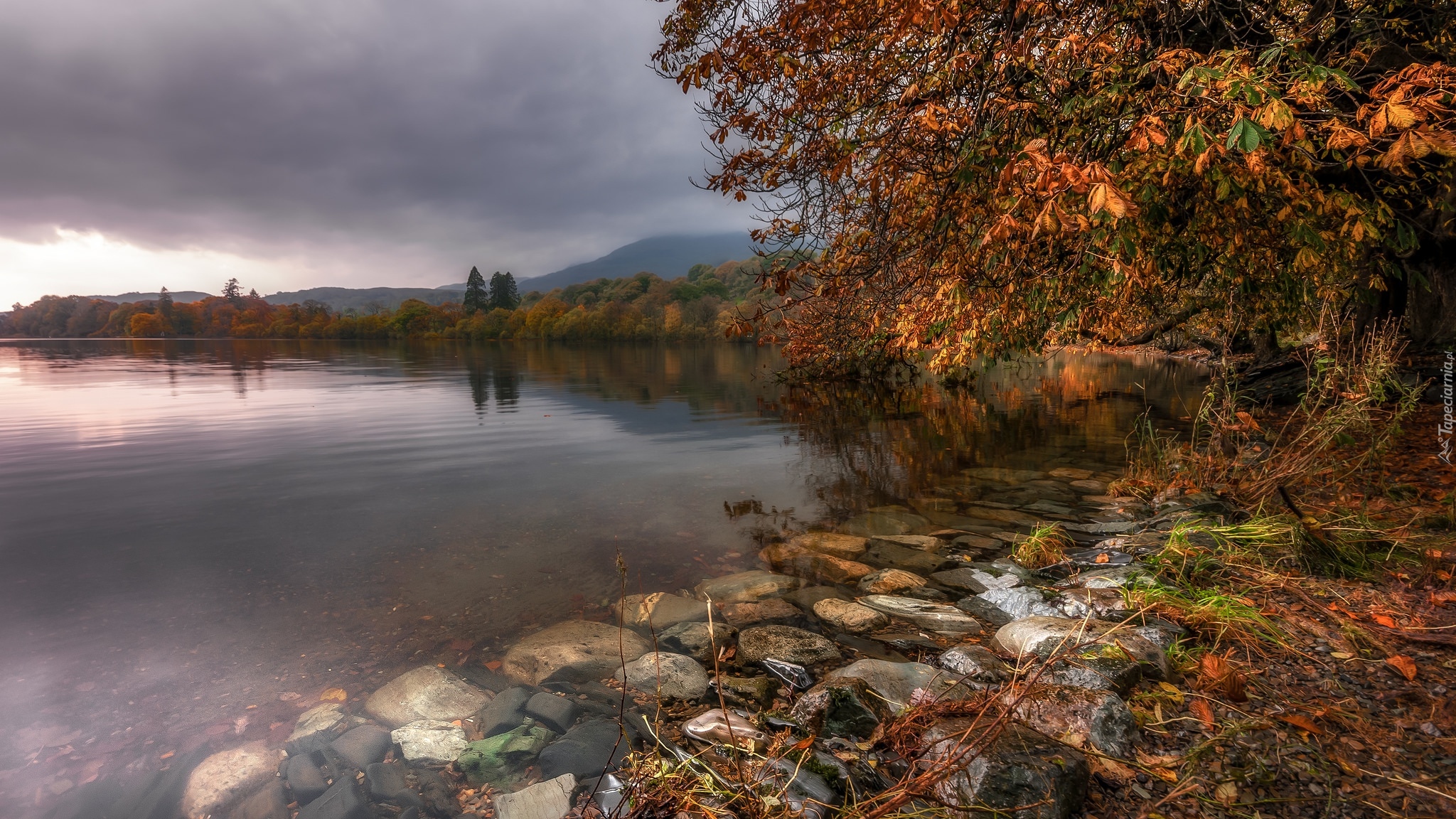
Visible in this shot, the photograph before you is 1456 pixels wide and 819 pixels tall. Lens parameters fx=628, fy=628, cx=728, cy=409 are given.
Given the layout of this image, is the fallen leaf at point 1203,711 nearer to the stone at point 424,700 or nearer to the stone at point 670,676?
the stone at point 670,676

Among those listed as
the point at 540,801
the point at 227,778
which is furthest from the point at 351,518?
the point at 540,801

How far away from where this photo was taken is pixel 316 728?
4.13m

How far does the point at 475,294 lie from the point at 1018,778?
158843mm

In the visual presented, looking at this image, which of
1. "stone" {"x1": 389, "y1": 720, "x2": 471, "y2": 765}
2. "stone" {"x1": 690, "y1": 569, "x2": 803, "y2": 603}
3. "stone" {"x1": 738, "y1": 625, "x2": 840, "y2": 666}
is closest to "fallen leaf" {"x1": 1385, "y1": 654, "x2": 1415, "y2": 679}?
"stone" {"x1": 738, "y1": 625, "x2": 840, "y2": 666}

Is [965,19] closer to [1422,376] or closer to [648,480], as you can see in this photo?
[648,480]

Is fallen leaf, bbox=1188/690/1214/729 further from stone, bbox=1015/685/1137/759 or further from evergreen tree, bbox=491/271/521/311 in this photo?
evergreen tree, bbox=491/271/521/311

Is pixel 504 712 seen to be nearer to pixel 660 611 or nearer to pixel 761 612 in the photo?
pixel 660 611

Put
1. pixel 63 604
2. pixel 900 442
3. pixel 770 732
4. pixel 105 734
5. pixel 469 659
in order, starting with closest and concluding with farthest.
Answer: pixel 770 732
pixel 105 734
pixel 469 659
pixel 63 604
pixel 900 442

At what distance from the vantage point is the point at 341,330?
127m

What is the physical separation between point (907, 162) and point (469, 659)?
6039mm

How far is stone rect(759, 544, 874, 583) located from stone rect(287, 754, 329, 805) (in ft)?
14.4

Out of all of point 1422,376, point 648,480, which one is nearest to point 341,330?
point 648,480

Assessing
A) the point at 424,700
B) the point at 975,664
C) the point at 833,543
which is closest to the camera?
the point at 975,664

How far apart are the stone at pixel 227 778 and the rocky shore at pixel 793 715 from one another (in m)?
0.01
